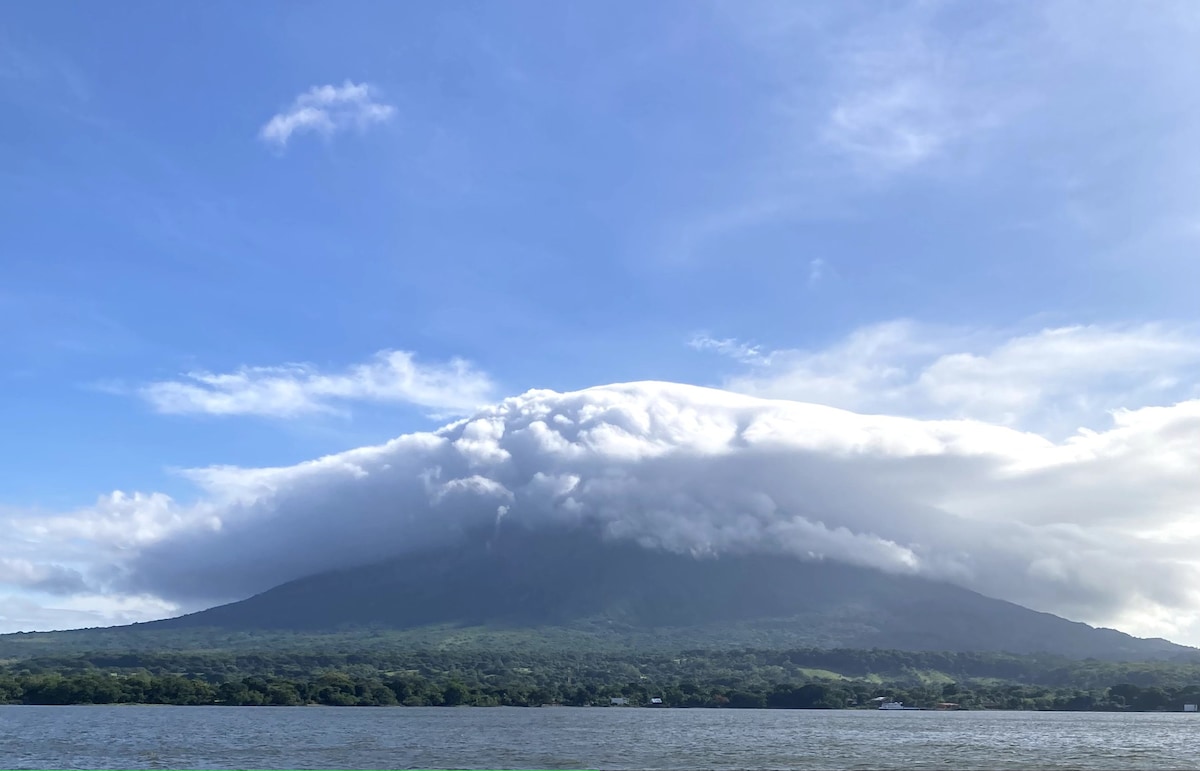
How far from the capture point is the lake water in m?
75.6

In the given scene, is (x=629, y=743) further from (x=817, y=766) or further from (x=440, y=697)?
(x=440, y=697)

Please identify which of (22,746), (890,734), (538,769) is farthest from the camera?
(890,734)

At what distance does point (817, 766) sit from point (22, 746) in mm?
60980

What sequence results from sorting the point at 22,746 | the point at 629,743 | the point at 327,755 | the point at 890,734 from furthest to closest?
the point at 890,734 → the point at 629,743 → the point at 22,746 → the point at 327,755

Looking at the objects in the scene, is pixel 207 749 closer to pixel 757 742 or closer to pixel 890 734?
pixel 757 742

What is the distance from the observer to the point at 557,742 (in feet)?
323

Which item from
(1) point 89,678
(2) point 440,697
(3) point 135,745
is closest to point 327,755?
(3) point 135,745

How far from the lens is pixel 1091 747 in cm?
10075

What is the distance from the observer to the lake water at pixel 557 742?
7556 cm

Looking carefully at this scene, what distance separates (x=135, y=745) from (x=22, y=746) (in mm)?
8195

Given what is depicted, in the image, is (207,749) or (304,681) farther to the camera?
(304,681)

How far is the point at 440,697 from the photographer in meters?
184

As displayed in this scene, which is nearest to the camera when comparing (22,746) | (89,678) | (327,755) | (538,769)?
(538,769)

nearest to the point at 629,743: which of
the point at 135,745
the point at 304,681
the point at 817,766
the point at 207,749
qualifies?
the point at 817,766
